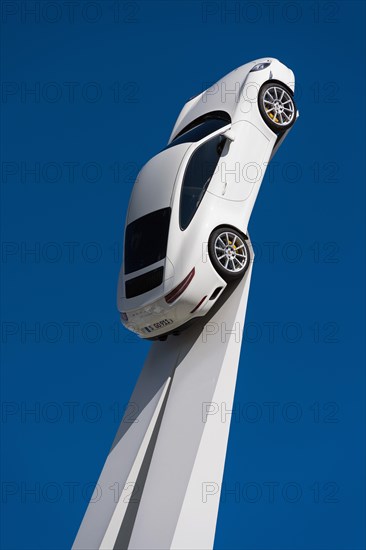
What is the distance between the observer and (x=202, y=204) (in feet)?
46.3

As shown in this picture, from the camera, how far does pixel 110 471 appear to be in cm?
1464

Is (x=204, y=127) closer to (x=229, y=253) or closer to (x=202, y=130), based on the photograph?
(x=202, y=130)

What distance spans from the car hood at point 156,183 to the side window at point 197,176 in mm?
191

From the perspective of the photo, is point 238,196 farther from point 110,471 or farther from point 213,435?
point 110,471

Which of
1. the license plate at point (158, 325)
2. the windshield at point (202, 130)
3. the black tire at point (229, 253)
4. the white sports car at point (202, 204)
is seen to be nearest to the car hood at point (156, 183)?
the white sports car at point (202, 204)

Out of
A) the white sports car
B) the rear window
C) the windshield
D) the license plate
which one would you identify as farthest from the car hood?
the license plate

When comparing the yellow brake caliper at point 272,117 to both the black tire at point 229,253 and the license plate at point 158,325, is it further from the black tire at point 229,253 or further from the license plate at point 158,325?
the license plate at point 158,325

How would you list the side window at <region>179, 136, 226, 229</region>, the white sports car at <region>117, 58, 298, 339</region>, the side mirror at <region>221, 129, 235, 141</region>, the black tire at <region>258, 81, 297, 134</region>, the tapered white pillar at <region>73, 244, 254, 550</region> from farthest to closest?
the black tire at <region>258, 81, 297, 134</region>, the side mirror at <region>221, 129, 235, 141</region>, the side window at <region>179, 136, 226, 229</region>, the white sports car at <region>117, 58, 298, 339</region>, the tapered white pillar at <region>73, 244, 254, 550</region>

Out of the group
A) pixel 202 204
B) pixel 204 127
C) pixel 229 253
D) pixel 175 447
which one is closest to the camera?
pixel 175 447

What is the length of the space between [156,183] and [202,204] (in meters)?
1.02

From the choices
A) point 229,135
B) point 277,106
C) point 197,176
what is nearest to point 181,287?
point 197,176

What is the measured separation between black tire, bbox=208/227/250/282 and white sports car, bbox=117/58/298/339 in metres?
0.01

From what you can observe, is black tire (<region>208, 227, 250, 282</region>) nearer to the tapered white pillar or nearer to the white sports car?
the white sports car

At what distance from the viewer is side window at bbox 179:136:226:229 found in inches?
555
